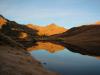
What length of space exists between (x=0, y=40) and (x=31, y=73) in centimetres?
2290

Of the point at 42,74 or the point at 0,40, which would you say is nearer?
the point at 42,74

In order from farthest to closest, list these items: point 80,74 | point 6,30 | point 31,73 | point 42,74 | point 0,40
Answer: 1. point 6,30
2. point 0,40
3. point 80,74
4. point 42,74
5. point 31,73

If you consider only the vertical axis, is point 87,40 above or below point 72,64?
above

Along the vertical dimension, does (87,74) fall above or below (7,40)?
below

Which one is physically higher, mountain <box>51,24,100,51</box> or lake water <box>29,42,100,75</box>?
mountain <box>51,24,100,51</box>

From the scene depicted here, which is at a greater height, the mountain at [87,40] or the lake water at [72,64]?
the mountain at [87,40]

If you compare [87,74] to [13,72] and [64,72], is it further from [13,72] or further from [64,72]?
[13,72]

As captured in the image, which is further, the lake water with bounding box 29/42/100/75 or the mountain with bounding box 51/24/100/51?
the mountain with bounding box 51/24/100/51

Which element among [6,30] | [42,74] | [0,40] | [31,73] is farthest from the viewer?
[6,30]

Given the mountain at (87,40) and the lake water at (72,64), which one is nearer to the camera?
the lake water at (72,64)

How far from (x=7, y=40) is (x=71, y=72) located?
1990 centimetres

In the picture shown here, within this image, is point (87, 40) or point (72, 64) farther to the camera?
point (87, 40)

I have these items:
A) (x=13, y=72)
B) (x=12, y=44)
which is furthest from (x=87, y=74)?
(x=12, y=44)

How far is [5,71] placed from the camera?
51.1ft
